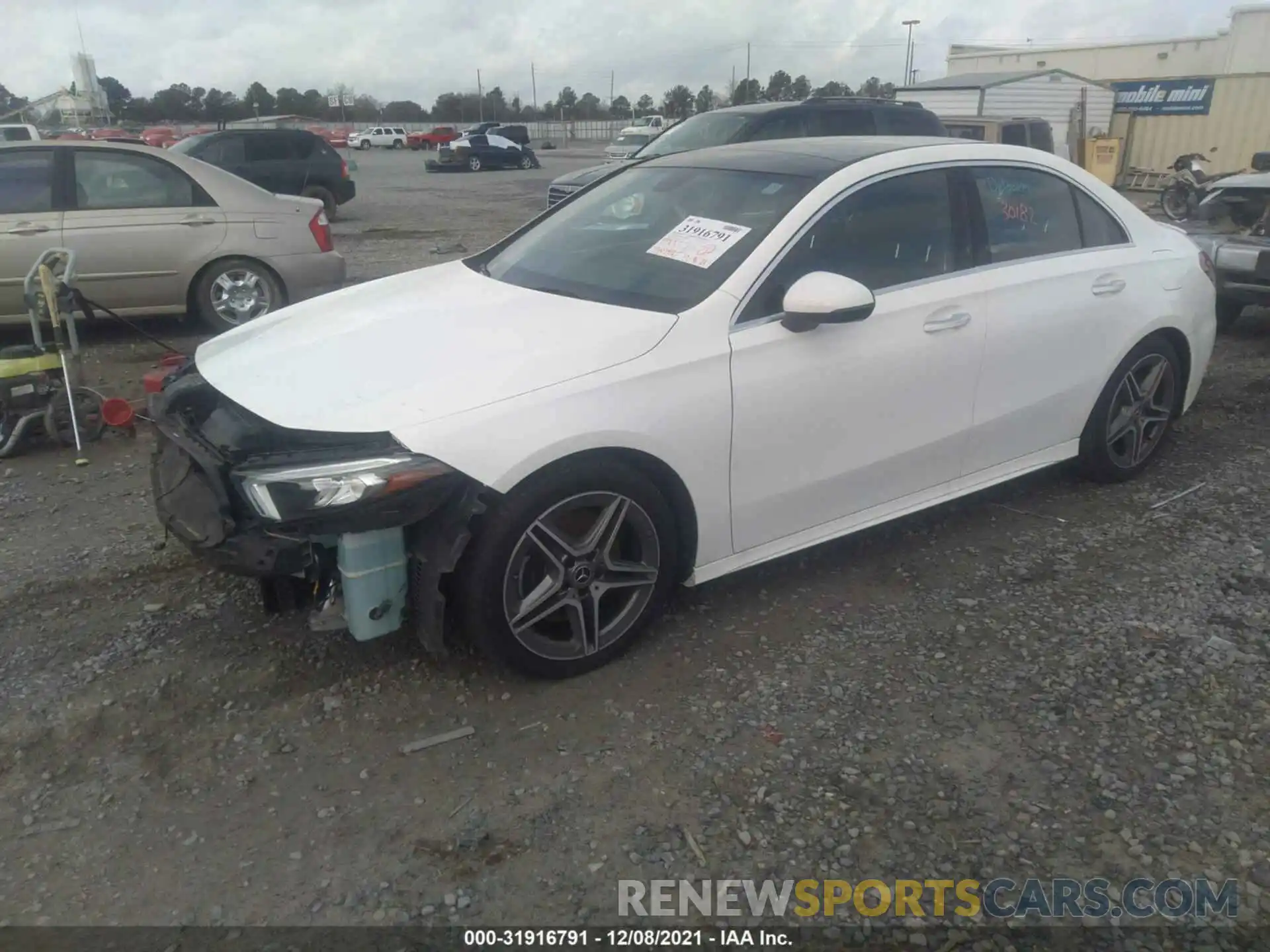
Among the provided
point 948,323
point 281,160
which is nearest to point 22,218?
point 948,323

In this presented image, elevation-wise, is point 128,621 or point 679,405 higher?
point 679,405

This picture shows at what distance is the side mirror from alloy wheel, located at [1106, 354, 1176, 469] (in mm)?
1930

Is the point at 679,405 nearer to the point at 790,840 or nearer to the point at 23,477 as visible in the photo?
the point at 790,840

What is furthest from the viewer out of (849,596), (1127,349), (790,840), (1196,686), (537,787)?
(1127,349)

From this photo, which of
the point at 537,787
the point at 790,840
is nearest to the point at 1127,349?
the point at 790,840

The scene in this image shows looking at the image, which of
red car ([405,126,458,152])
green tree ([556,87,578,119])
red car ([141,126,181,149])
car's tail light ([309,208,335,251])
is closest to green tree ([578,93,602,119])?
green tree ([556,87,578,119])

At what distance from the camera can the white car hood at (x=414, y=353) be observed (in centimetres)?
288

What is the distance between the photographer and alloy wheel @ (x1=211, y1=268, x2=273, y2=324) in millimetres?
7660

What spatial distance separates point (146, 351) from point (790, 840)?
6.73m

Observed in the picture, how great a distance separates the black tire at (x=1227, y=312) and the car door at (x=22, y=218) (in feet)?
29.1

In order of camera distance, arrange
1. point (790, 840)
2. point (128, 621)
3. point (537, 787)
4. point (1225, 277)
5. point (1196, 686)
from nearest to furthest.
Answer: point (790, 840), point (537, 787), point (1196, 686), point (128, 621), point (1225, 277)

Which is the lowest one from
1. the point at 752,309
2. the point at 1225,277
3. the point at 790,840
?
the point at 790,840

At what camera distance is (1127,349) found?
4.48 meters

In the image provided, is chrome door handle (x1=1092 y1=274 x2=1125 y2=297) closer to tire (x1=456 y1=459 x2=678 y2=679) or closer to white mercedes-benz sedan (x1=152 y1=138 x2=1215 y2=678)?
white mercedes-benz sedan (x1=152 y1=138 x2=1215 y2=678)
